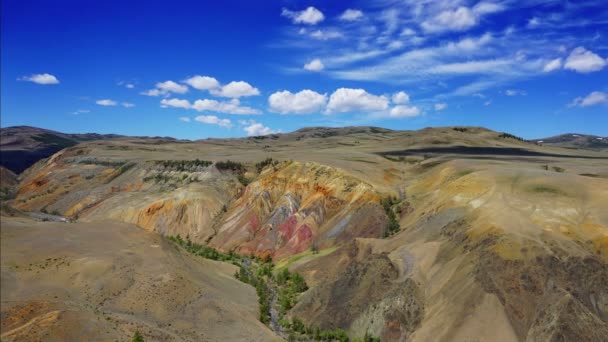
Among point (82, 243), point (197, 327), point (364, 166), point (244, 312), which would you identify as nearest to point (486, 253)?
point (244, 312)

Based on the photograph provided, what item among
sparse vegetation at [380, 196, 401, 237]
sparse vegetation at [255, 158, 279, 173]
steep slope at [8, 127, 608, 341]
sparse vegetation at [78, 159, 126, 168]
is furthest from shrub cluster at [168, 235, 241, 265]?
sparse vegetation at [78, 159, 126, 168]

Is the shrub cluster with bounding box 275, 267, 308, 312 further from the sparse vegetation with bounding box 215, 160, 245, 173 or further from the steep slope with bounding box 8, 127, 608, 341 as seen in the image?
the sparse vegetation with bounding box 215, 160, 245, 173

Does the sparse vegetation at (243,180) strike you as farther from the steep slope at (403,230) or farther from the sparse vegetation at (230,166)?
the sparse vegetation at (230,166)

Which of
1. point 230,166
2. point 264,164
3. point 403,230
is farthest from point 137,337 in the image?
point 230,166

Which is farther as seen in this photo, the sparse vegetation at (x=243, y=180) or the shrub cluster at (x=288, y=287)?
the sparse vegetation at (x=243, y=180)

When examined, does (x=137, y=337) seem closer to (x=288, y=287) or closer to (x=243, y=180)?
(x=288, y=287)

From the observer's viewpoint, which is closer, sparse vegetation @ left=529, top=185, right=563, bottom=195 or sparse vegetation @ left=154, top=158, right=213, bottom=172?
sparse vegetation @ left=529, top=185, right=563, bottom=195

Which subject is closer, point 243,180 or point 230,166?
point 243,180

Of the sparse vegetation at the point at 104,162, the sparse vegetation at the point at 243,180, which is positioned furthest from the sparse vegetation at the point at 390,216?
the sparse vegetation at the point at 104,162

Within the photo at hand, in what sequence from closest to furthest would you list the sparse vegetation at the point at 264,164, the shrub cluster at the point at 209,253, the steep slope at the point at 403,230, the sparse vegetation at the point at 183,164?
1. the steep slope at the point at 403,230
2. the shrub cluster at the point at 209,253
3. the sparse vegetation at the point at 264,164
4. the sparse vegetation at the point at 183,164
